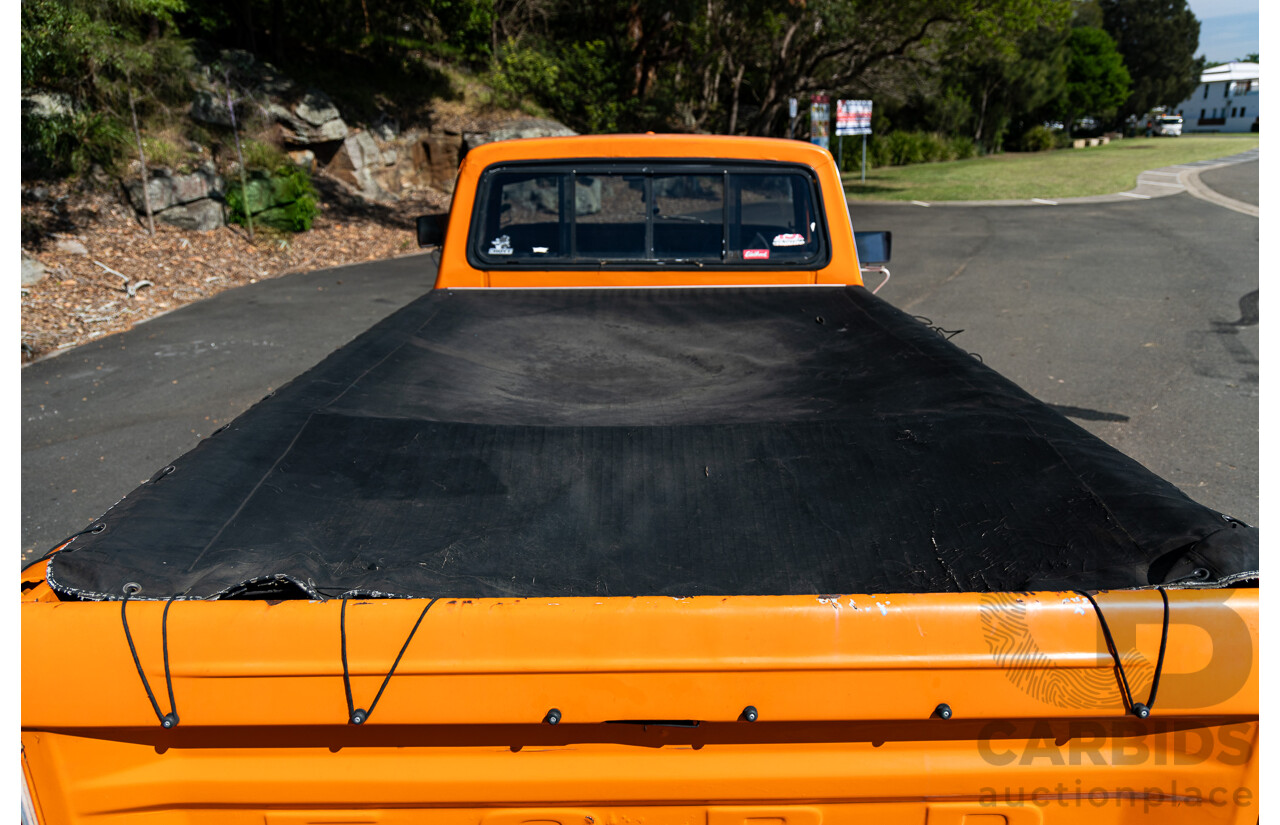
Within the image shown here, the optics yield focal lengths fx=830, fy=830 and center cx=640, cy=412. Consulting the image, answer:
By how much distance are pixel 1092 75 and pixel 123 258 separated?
64714 mm

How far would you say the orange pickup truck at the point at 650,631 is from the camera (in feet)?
4.63

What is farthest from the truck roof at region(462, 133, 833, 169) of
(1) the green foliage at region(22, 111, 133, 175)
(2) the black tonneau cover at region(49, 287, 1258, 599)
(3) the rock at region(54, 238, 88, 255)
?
(1) the green foliage at region(22, 111, 133, 175)

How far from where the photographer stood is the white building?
89.5 metres

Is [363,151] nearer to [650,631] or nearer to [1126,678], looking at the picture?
[650,631]

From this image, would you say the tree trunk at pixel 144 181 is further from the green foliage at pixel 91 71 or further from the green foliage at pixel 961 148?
the green foliage at pixel 961 148

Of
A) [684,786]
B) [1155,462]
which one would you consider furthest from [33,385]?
[1155,462]

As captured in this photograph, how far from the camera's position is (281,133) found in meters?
17.3

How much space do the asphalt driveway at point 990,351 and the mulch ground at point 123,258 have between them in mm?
583

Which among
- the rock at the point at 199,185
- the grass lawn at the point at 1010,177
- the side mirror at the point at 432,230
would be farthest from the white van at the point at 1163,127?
the side mirror at the point at 432,230

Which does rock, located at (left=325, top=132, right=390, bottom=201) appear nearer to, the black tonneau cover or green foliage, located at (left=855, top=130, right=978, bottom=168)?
the black tonneau cover

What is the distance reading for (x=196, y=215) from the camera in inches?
537

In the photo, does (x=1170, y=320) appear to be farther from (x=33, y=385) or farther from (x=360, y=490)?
(x=33, y=385)

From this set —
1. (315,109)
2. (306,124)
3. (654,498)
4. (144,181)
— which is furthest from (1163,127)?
(654,498)

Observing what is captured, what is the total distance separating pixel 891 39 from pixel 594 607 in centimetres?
2338
